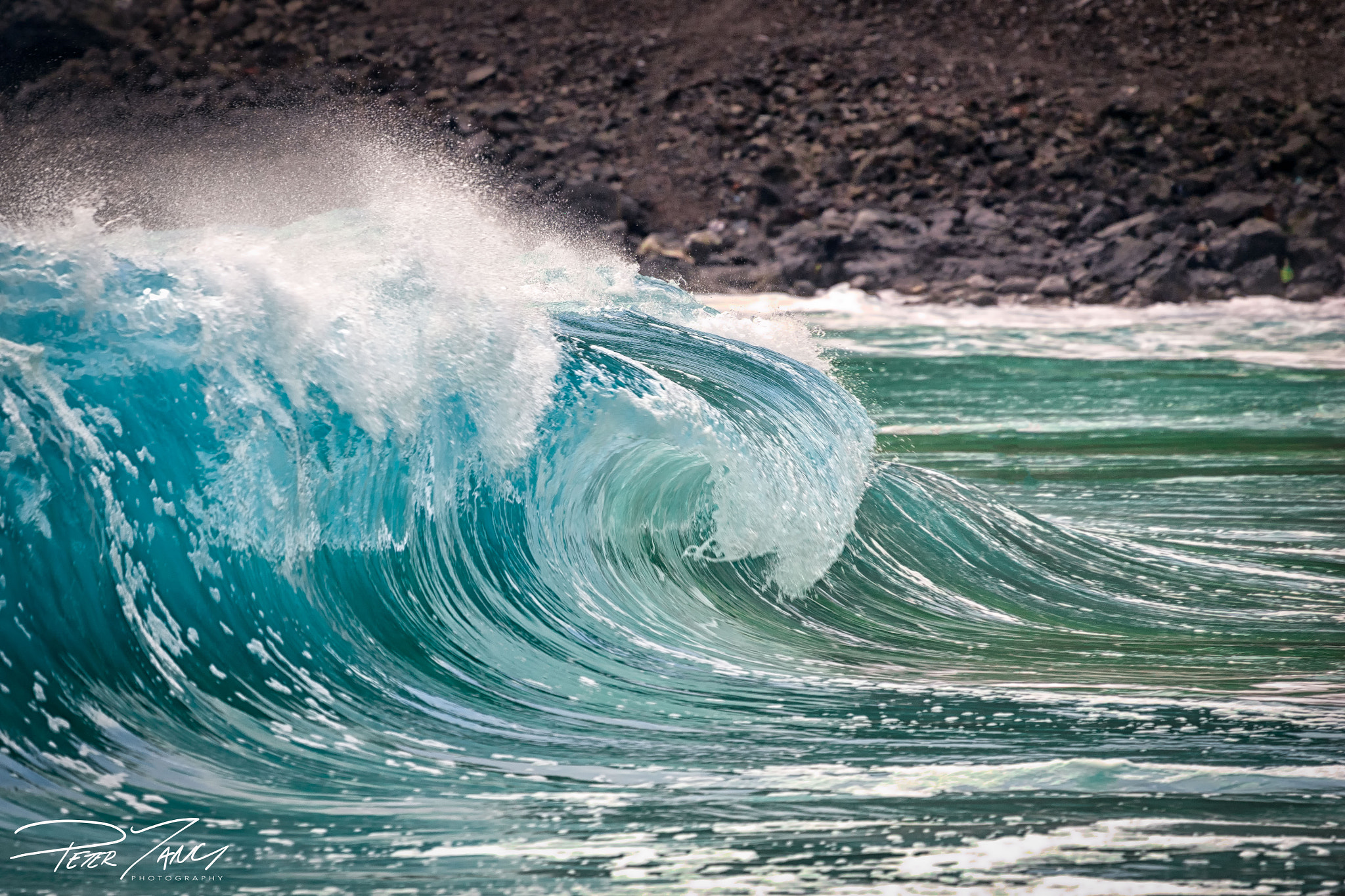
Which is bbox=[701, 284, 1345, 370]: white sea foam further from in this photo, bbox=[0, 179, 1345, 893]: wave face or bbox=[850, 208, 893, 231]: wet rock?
bbox=[0, 179, 1345, 893]: wave face

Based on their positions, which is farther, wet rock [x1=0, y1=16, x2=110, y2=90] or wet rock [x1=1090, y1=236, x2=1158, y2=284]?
wet rock [x1=0, y1=16, x2=110, y2=90]

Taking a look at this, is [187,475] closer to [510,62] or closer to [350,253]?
[350,253]

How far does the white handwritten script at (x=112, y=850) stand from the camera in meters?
1.91

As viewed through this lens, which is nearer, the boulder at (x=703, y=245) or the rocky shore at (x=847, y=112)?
the rocky shore at (x=847, y=112)

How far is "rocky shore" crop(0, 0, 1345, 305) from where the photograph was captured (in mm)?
16891

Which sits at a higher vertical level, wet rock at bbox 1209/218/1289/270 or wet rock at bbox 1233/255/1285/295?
wet rock at bbox 1209/218/1289/270

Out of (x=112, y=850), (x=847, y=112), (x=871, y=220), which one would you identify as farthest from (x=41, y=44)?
(x=112, y=850)

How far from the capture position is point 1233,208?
16906mm

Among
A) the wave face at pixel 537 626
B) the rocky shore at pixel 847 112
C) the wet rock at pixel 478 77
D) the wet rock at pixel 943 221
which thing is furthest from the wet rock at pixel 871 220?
the wave face at pixel 537 626

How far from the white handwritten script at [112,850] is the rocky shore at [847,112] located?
1508cm

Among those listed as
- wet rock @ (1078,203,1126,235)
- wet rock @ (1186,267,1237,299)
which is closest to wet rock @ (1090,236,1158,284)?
wet rock @ (1186,267,1237,299)

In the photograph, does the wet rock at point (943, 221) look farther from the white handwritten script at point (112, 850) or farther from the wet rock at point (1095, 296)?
the white handwritten script at point (112, 850)

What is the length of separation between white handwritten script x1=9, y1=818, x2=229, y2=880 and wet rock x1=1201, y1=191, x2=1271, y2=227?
56.6 ft

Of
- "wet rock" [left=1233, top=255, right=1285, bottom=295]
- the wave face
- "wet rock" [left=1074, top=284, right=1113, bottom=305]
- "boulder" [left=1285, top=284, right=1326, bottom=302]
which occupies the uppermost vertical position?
"wet rock" [left=1233, top=255, right=1285, bottom=295]
